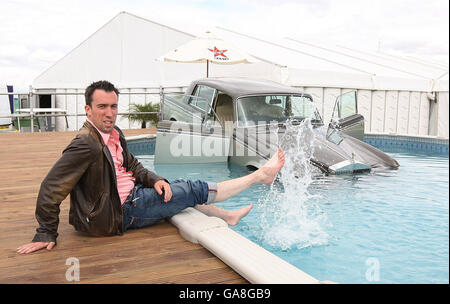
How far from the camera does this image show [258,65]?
37.4ft

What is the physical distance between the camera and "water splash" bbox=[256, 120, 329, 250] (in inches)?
145

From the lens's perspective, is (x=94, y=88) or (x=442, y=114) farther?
(x=442, y=114)

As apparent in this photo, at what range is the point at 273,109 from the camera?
651 centimetres

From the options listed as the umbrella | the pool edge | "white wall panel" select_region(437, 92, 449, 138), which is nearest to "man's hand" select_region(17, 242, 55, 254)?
the pool edge

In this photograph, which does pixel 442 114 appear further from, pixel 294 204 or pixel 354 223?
pixel 354 223

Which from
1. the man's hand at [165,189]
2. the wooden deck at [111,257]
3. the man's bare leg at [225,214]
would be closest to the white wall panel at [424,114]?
the man's bare leg at [225,214]

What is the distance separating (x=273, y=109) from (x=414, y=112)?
25.8 feet

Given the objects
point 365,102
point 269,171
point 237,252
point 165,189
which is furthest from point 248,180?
point 365,102

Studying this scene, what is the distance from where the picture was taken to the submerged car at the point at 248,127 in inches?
236

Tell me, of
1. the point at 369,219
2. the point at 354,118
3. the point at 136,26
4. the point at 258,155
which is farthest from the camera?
the point at 136,26
